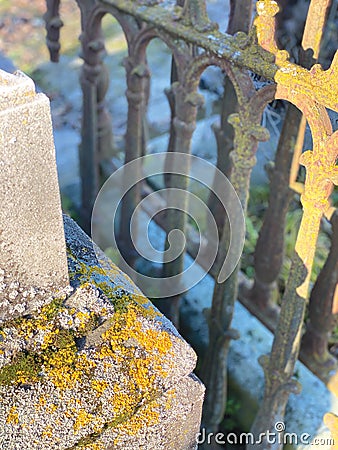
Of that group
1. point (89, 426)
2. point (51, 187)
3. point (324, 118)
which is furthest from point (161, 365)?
point (324, 118)

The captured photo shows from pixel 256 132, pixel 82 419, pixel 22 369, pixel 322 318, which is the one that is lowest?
pixel 322 318

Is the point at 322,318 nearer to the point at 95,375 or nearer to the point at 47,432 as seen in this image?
the point at 95,375

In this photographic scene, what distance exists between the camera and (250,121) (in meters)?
2.21

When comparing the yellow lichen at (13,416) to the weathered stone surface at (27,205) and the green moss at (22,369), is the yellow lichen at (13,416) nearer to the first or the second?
the green moss at (22,369)

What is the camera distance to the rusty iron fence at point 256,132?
195cm

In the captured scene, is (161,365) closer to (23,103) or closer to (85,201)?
(23,103)

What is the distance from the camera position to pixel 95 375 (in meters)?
1.45

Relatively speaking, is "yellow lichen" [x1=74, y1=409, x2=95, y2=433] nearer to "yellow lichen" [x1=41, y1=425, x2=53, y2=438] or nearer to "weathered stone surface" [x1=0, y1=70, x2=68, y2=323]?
"yellow lichen" [x1=41, y1=425, x2=53, y2=438]

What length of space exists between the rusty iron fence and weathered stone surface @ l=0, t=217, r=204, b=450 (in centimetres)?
81

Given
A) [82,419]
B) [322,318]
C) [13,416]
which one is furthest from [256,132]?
[13,416]

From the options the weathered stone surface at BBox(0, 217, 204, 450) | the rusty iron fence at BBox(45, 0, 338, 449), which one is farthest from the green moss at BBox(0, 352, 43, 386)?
the rusty iron fence at BBox(45, 0, 338, 449)

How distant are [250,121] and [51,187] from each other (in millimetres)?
1090

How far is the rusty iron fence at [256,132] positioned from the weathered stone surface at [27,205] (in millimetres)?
965

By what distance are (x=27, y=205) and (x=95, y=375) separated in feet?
1.53
